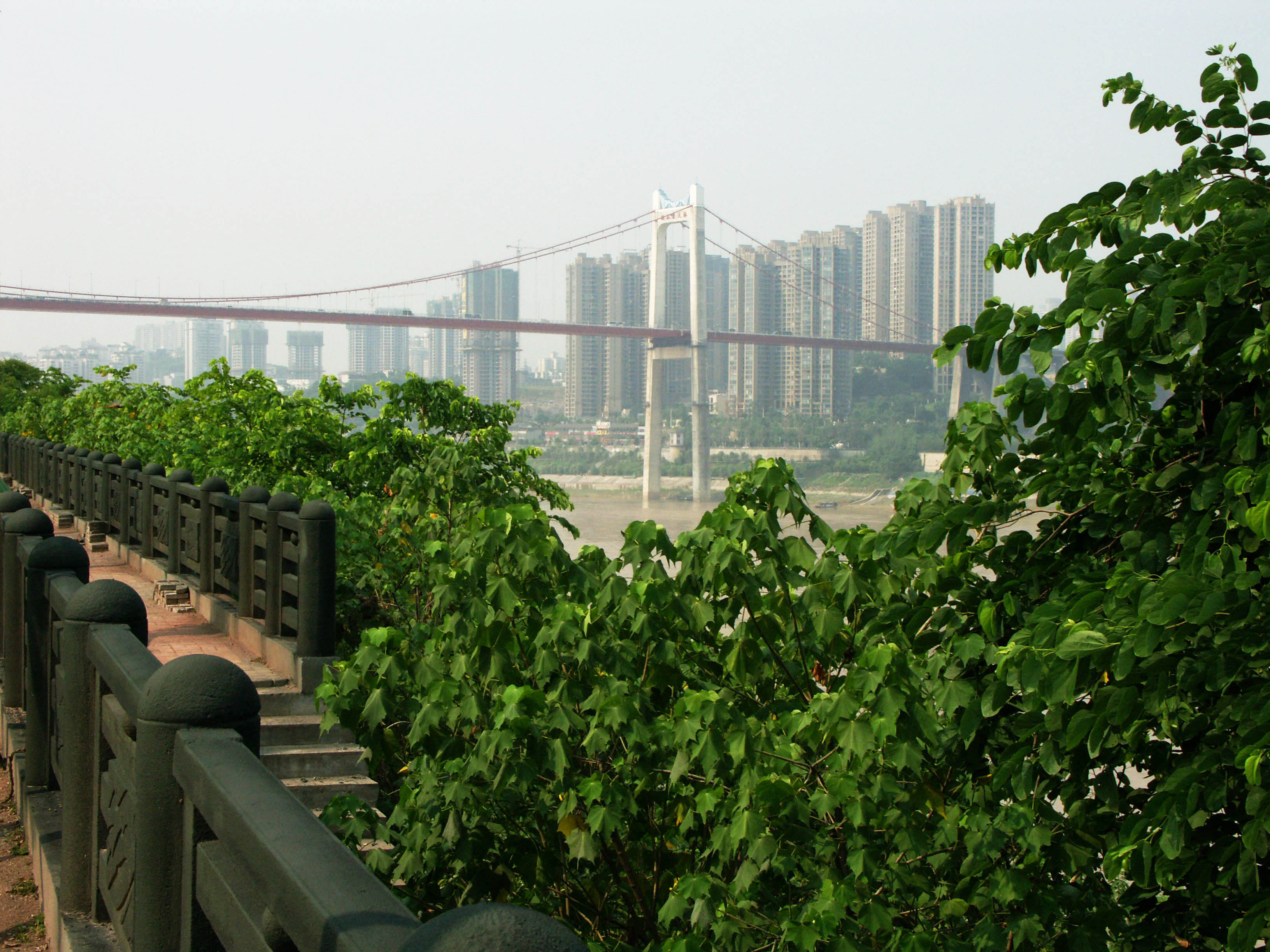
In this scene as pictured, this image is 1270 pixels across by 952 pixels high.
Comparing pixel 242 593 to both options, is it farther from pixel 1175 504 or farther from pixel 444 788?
pixel 1175 504

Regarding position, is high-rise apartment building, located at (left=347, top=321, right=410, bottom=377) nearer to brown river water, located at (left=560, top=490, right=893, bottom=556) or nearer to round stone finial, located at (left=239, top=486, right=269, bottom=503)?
brown river water, located at (left=560, top=490, right=893, bottom=556)

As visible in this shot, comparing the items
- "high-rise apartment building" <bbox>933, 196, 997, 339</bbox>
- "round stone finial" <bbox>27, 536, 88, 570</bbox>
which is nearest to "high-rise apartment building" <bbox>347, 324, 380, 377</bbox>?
"high-rise apartment building" <bbox>933, 196, 997, 339</bbox>

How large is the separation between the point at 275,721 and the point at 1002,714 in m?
3.21

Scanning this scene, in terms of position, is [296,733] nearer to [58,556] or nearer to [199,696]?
[58,556]

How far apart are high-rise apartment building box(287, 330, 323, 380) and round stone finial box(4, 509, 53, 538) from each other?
65.3 meters

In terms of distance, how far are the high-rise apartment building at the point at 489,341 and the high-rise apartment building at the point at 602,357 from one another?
4523 mm

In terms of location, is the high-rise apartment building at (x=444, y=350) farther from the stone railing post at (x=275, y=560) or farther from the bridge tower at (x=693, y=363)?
the stone railing post at (x=275, y=560)

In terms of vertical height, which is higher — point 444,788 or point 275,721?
point 444,788

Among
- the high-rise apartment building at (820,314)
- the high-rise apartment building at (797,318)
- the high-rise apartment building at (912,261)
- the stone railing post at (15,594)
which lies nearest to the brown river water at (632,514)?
the high-rise apartment building at (820,314)

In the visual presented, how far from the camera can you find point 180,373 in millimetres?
92688

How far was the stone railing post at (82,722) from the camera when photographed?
2184 millimetres

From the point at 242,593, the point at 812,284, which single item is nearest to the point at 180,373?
the point at 812,284

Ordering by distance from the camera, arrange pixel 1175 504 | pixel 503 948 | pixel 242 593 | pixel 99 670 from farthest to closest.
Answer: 1. pixel 242 593
2. pixel 1175 504
3. pixel 99 670
4. pixel 503 948

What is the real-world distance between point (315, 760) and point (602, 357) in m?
74.5
